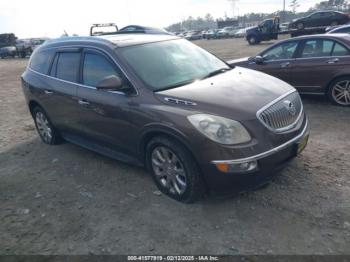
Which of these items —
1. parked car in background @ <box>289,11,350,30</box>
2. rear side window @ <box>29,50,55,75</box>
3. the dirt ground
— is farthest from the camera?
parked car in background @ <box>289,11,350,30</box>

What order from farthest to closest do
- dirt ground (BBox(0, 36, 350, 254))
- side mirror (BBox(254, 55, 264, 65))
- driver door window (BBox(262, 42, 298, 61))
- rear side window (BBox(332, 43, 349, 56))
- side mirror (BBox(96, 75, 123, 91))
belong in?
1. side mirror (BBox(254, 55, 264, 65))
2. driver door window (BBox(262, 42, 298, 61))
3. rear side window (BBox(332, 43, 349, 56))
4. side mirror (BBox(96, 75, 123, 91))
5. dirt ground (BBox(0, 36, 350, 254))

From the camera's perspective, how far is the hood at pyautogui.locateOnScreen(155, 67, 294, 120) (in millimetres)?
3492

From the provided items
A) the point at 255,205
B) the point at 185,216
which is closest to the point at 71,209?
the point at 185,216

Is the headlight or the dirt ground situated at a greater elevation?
the headlight

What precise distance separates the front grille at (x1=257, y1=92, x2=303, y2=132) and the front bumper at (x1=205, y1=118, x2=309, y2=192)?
8.4 inches

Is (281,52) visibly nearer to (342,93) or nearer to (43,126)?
(342,93)

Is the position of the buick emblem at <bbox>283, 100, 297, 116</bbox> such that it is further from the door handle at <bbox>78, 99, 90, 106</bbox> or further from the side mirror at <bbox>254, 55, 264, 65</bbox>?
the side mirror at <bbox>254, 55, 264, 65</bbox>

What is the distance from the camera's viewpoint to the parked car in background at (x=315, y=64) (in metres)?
6.90

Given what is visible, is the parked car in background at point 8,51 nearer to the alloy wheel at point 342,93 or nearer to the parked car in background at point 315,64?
the parked car in background at point 315,64

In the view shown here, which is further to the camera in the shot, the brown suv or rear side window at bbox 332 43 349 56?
rear side window at bbox 332 43 349 56

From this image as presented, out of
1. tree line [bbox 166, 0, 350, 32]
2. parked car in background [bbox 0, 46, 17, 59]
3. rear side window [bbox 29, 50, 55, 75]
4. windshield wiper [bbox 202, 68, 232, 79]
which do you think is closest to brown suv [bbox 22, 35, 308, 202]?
windshield wiper [bbox 202, 68, 232, 79]

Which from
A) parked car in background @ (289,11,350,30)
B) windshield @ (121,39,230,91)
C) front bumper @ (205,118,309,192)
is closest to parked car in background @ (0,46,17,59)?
parked car in background @ (289,11,350,30)

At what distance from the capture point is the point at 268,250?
306 cm

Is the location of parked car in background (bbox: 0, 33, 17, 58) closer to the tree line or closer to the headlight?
the headlight
